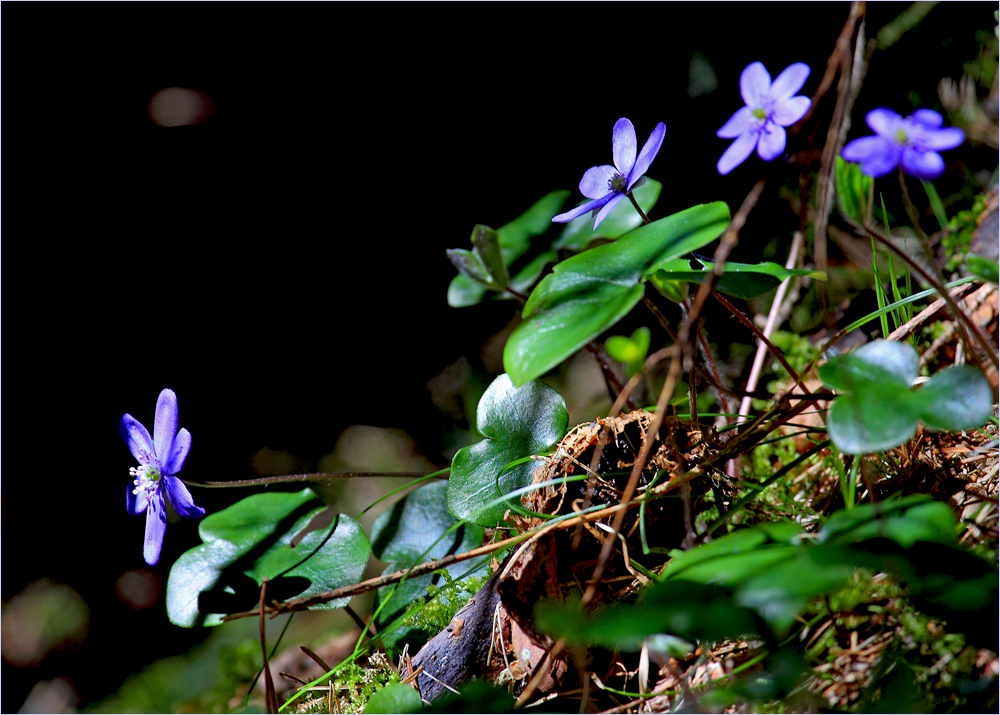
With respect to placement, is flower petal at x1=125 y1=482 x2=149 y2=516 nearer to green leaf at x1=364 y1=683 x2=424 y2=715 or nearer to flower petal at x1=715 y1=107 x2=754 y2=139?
green leaf at x1=364 y1=683 x2=424 y2=715

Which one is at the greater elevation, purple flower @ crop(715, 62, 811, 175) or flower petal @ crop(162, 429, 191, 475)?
purple flower @ crop(715, 62, 811, 175)

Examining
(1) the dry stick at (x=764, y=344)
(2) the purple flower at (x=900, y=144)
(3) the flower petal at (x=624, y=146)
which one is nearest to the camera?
(2) the purple flower at (x=900, y=144)

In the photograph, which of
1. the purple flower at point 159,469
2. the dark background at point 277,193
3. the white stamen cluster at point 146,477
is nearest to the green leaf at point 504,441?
the purple flower at point 159,469

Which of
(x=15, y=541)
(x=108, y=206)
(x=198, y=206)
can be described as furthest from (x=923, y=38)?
(x=15, y=541)

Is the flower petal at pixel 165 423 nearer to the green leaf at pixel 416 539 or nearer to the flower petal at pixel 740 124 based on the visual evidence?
the green leaf at pixel 416 539

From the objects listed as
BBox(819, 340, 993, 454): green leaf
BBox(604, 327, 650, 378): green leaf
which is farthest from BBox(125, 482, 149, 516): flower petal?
BBox(819, 340, 993, 454): green leaf
